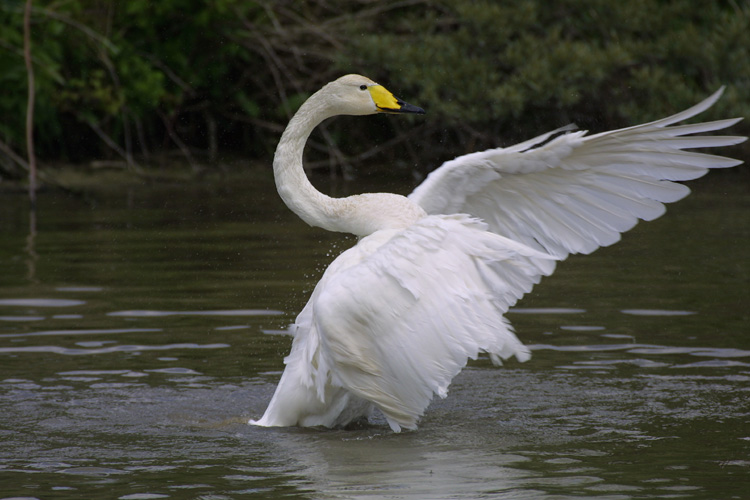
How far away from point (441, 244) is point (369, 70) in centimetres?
1113

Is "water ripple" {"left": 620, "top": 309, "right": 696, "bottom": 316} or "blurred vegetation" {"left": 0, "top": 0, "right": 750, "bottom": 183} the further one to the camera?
"blurred vegetation" {"left": 0, "top": 0, "right": 750, "bottom": 183}

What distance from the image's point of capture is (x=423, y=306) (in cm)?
475

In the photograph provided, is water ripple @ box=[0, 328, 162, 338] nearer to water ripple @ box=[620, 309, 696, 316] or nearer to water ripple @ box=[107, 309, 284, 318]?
water ripple @ box=[107, 309, 284, 318]

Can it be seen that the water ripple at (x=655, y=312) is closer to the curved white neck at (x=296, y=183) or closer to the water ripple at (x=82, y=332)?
the curved white neck at (x=296, y=183)

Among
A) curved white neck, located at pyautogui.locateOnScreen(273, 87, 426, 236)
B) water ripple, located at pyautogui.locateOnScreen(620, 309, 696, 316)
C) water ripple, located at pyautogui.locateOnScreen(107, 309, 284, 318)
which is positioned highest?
curved white neck, located at pyautogui.locateOnScreen(273, 87, 426, 236)

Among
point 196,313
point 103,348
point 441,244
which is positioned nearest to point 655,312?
point 196,313

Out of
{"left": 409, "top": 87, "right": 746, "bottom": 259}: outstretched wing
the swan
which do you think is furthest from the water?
{"left": 409, "top": 87, "right": 746, "bottom": 259}: outstretched wing

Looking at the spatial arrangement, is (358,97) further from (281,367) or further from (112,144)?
(112,144)

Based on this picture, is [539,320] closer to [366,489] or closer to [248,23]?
[366,489]

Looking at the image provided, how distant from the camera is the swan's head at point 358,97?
591 cm

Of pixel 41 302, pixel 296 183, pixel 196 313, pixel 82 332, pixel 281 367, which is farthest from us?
pixel 41 302

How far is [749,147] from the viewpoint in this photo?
15.9m

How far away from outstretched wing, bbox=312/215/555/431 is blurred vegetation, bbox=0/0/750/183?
32.6ft

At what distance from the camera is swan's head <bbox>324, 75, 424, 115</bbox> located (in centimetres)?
591
